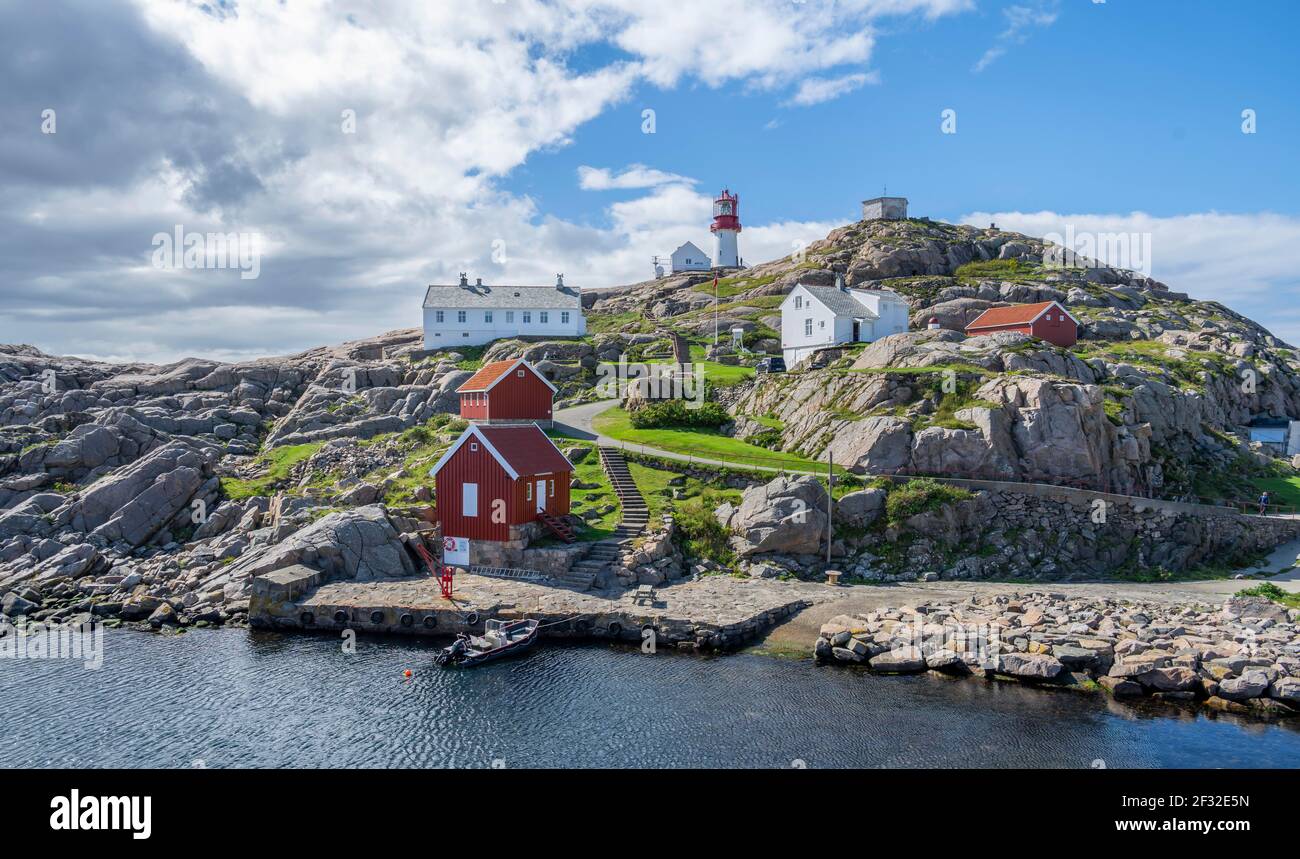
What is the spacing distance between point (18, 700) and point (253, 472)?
30946mm

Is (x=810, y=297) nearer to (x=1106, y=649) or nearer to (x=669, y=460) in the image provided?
(x=669, y=460)

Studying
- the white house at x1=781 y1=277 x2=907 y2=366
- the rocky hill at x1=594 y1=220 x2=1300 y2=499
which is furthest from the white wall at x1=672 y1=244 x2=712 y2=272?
the white house at x1=781 y1=277 x2=907 y2=366

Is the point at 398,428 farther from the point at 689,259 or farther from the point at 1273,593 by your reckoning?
the point at 689,259

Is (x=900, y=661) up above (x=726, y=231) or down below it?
below

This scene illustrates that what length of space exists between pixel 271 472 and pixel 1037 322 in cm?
6434

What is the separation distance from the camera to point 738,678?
2892 centimetres

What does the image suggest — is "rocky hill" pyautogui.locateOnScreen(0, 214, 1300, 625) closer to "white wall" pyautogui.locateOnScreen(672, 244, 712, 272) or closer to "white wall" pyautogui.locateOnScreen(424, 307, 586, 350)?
"white wall" pyautogui.locateOnScreen(424, 307, 586, 350)

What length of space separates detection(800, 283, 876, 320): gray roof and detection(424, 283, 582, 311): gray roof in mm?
27201

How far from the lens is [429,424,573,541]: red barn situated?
40500mm

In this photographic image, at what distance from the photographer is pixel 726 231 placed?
131 metres

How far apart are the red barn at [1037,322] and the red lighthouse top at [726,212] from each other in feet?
214

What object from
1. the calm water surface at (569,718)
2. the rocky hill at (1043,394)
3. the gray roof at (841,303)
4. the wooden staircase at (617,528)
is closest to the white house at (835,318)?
the gray roof at (841,303)

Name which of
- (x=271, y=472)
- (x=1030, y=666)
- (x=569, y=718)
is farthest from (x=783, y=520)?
(x=271, y=472)
